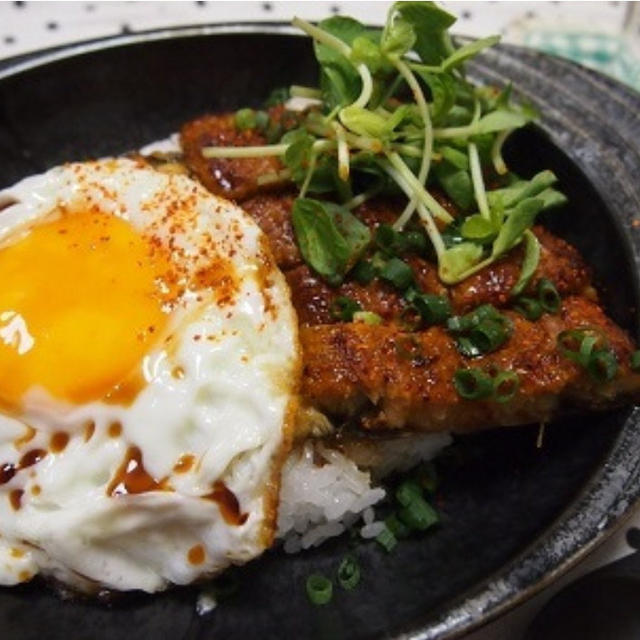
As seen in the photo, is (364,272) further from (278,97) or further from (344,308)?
(278,97)

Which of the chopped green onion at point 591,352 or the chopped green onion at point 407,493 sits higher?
the chopped green onion at point 591,352

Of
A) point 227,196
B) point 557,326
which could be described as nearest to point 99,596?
point 227,196

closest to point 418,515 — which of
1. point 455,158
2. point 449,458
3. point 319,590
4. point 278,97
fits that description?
point 449,458

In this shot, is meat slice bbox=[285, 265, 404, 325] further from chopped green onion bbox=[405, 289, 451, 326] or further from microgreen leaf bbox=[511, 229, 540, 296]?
microgreen leaf bbox=[511, 229, 540, 296]

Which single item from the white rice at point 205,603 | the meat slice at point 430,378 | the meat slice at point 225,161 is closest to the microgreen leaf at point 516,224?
the meat slice at point 430,378

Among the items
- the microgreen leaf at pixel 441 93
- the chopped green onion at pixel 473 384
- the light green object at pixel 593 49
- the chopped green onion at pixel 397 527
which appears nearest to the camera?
the chopped green onion at pixel 473 384

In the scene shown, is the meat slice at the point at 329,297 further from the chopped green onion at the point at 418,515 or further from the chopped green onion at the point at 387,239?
the chopped green onion at the point at 418,515
